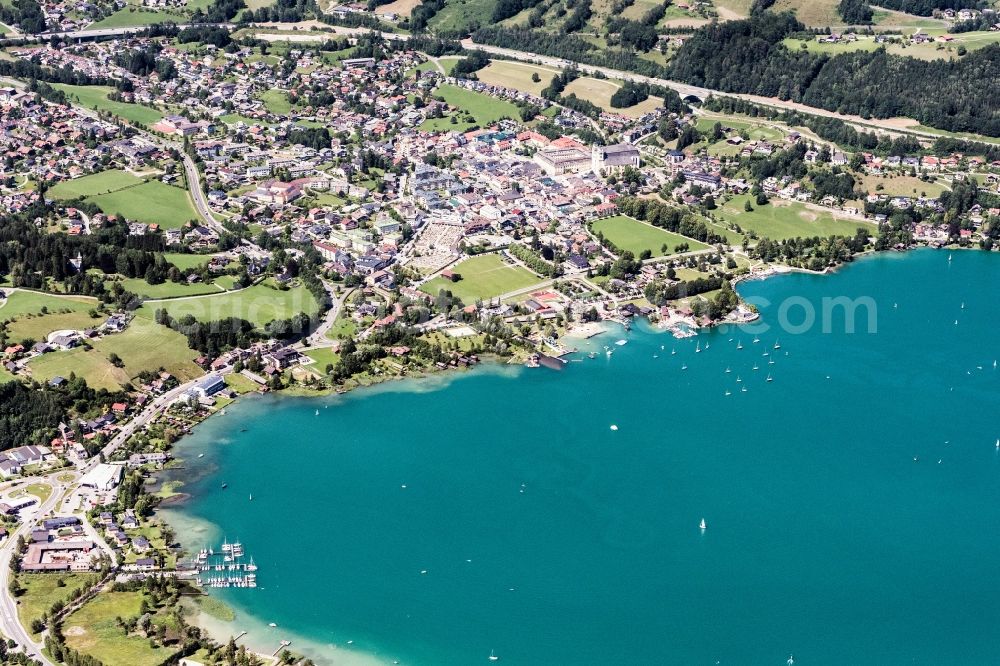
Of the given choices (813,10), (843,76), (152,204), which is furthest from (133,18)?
(843,76)

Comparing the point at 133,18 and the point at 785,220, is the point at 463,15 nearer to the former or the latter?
the point at 133,18

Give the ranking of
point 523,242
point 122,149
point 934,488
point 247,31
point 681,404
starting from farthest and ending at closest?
1. point 247,31
2. point 122,149
3. point 523,242
4. point 681,404
5. point 934,488

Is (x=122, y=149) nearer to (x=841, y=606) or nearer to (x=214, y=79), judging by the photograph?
(x=214, y=79)

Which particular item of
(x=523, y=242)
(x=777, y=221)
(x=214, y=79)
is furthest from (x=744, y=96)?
(x=214, y=79)

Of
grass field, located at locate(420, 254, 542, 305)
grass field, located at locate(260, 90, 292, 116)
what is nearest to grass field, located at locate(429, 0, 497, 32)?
grass field, located at locate(260, 90, 292, 116)

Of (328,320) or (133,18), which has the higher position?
(133,18)
